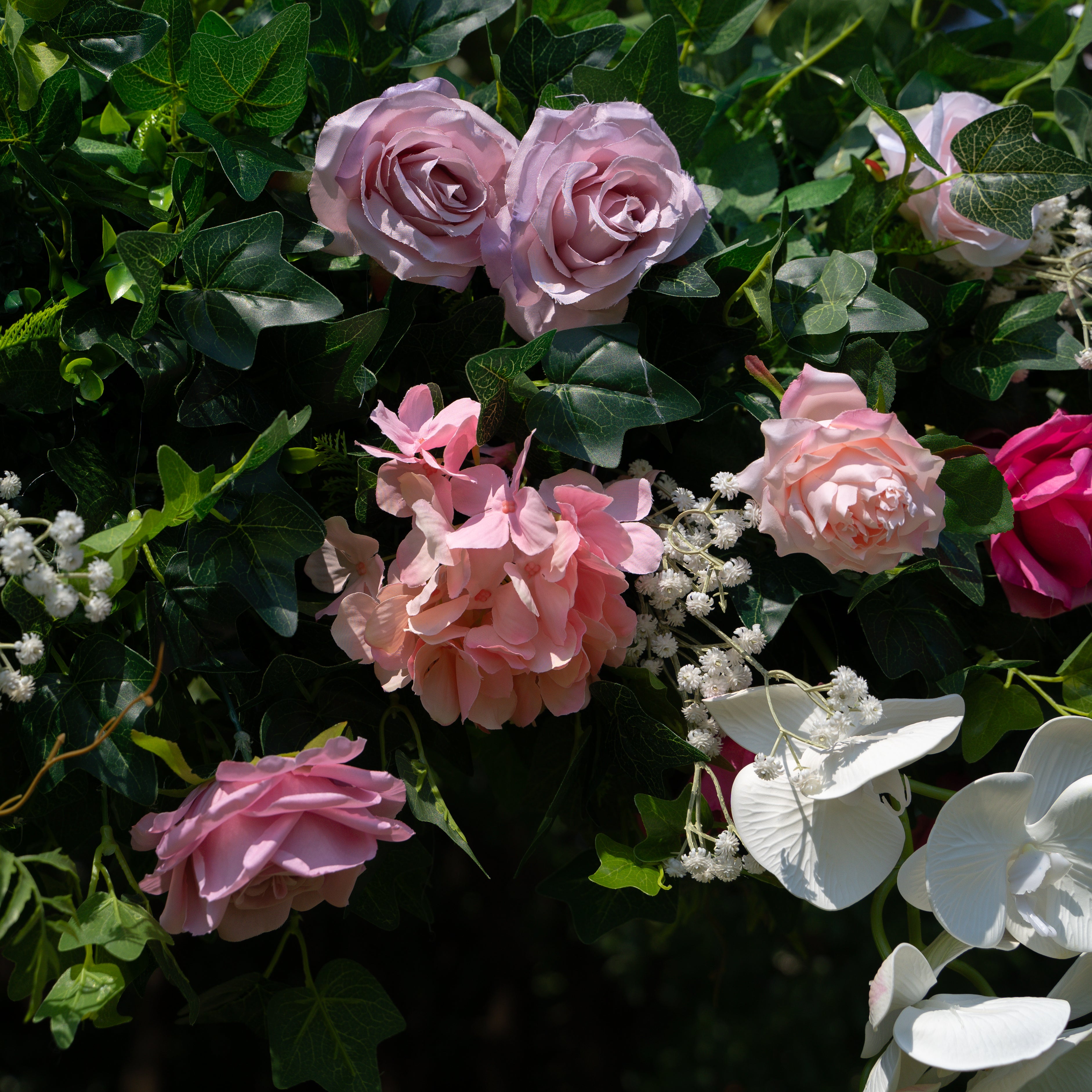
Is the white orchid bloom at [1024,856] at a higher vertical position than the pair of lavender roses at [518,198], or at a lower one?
lower

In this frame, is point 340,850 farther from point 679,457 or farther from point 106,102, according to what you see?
point 106,102

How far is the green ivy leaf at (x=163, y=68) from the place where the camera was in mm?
463

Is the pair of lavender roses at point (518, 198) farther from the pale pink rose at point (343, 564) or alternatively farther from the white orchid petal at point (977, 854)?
the white orchid petal at point (977, 854)

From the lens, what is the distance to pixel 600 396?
1.51ft

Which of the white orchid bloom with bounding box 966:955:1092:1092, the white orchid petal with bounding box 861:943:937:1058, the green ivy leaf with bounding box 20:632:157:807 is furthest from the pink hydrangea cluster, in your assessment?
the white orchid bloom with bounding box 966:955:1092:1092

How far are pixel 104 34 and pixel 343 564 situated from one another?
1.03ft

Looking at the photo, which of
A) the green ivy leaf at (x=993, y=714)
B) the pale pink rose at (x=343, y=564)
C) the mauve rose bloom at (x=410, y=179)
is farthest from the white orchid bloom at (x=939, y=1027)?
the mauve rose bloom at (x=410, y=179)

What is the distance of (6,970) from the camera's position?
61.7 inches

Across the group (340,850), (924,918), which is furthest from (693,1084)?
(340,850)

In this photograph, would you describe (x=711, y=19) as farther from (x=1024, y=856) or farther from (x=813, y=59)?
(x=1024, y=856)

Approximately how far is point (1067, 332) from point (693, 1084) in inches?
55.9

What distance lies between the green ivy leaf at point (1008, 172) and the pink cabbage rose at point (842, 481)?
175mm

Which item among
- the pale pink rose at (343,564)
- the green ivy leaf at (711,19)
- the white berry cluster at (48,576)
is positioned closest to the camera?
the white berry cluster at (48,576)

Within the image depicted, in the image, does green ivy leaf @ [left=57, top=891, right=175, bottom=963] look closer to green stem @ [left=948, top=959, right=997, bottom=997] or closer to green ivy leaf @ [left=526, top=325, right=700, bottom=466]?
green ivy leaf @ [left=526, top=325, right=700, bottom=466]
